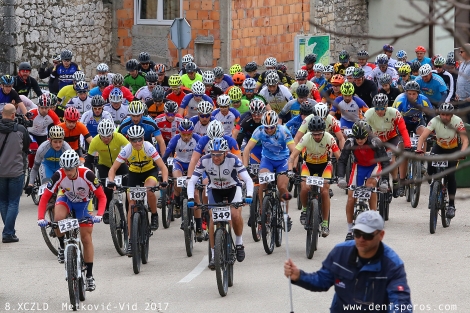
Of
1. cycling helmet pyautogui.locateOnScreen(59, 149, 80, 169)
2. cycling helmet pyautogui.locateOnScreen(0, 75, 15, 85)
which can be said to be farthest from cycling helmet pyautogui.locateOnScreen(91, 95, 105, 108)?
cycling helmet pyautogui.locateOnScreen(59, 149, 80, 169)

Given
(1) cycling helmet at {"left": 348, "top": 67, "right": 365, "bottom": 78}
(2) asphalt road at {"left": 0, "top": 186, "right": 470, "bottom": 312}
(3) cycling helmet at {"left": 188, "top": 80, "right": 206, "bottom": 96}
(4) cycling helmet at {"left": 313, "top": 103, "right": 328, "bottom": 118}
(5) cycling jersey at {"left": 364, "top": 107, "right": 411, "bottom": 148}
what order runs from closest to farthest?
(2) asphalt road at {"left": 0, "top": 186, "right": 470, "bottom": 312}
(4) cycling helmet at {"left": 313, "top": 103, "right": 328, "bottom": 118}
(5) cycling jersey at {"left": 364, "top": 107, "right": 411, "bottom": 148}
(3) cycling helmet at {"left": 188, "top": 80, "right": 206, "bottom": 96}
(1) cycling helmet at {"left": 348, "top": 67, "right": 365, "bottom": 78}

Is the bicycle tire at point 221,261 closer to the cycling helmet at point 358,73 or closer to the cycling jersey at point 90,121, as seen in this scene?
the cycling jersey at point 90,121

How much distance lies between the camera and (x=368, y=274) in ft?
22.0

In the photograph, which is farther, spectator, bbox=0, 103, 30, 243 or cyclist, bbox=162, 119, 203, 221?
cyclist, bbox=162, 119, 203, 221

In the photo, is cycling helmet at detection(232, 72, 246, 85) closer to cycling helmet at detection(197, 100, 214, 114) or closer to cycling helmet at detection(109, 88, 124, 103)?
cycling helmet at detection(109, 88, 124, 103)

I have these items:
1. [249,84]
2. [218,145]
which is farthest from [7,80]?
[218,145]

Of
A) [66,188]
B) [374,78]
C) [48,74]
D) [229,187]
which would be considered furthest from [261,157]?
[48,74]

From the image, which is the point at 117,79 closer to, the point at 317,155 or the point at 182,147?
the point at 182,147

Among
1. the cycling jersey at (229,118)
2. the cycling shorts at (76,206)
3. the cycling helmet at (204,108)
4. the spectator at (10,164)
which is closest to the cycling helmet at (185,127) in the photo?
the cycling helmet at (204,108)

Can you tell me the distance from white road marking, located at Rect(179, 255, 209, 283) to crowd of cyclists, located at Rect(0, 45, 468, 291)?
67 centimetres

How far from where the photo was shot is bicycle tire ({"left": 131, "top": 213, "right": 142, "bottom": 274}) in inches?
490

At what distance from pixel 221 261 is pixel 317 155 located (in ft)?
10.6

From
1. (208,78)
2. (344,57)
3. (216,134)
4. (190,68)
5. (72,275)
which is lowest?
(72,275)

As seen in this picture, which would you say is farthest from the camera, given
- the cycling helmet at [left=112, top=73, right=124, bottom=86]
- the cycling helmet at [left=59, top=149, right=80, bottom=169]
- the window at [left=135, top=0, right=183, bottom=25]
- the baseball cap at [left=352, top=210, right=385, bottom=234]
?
the window at [left=135, top=0, right=183, bottom=25]
